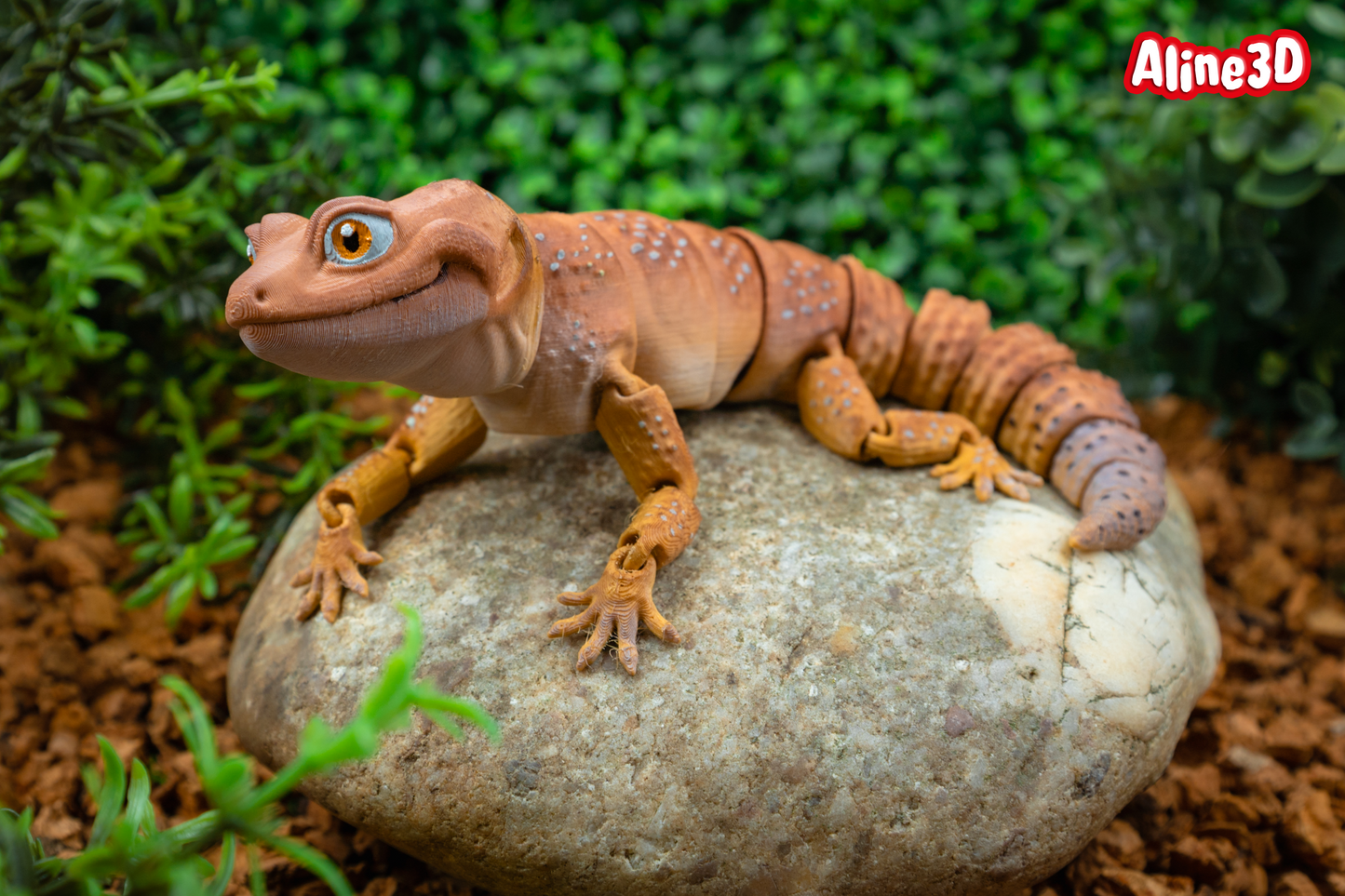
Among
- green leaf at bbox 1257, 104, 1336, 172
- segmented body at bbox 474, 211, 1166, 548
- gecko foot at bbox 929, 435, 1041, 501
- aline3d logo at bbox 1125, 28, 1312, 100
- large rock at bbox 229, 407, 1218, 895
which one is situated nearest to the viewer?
large rock at bbox 229, 407, 1218, 895

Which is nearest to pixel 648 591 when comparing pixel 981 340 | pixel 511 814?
pixel 511 814

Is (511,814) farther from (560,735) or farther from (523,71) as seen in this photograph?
(523,71)

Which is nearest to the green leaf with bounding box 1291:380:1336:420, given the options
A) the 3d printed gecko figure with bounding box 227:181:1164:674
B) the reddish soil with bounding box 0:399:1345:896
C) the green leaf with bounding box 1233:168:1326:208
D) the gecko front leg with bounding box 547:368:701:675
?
the reddish soil with bounding box 0:399:1345:896

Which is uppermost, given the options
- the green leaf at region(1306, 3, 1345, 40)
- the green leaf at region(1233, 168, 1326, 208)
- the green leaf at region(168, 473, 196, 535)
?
the green leaf at region(1306, 3, 1345, 40)

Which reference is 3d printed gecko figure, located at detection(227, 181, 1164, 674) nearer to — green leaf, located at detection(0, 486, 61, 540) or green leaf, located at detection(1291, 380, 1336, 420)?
green leaf, located at detection(0, 486, 61, 540)

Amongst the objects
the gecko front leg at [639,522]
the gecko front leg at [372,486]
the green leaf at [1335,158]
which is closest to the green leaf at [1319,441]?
the green leaf at [1335,158]

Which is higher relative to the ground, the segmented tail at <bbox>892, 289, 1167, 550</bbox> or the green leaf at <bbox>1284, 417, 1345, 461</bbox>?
the segmented tail at <bbox>892, 289, 1167, 550</bbox>

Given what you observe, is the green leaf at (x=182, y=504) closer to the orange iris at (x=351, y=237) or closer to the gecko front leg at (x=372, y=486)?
the gecko front leg at (x=372, y=486)
